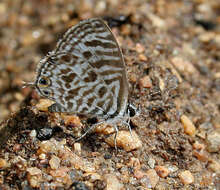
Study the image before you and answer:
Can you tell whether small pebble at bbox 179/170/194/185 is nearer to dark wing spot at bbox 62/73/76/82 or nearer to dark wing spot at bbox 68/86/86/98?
dark wing spot at bbox 68/86/86/98

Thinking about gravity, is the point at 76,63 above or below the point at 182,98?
above

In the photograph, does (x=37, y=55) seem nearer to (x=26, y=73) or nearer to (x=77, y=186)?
(x=26, y=73)

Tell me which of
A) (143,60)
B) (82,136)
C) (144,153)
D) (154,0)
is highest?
(154,0)

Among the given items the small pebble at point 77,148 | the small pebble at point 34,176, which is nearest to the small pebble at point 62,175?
the small pebble at point 34,176

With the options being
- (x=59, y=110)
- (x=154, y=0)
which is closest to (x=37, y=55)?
(x=154, y=0)

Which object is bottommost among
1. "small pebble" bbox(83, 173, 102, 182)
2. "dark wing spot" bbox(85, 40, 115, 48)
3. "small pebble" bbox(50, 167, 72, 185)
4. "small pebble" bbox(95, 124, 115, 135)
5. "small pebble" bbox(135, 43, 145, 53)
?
"small pebble" bbox(83, 173, 102, 182)

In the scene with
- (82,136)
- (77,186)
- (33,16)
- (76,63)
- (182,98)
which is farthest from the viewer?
(33,16)

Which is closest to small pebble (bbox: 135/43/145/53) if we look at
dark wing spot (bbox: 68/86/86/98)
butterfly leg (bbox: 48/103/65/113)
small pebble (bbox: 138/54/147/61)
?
small pebble (bbox: 138/54/147/61)

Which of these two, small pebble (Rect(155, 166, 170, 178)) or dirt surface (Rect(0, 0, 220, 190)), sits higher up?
dirt surface (Rect(0, 0, 220, 190))
